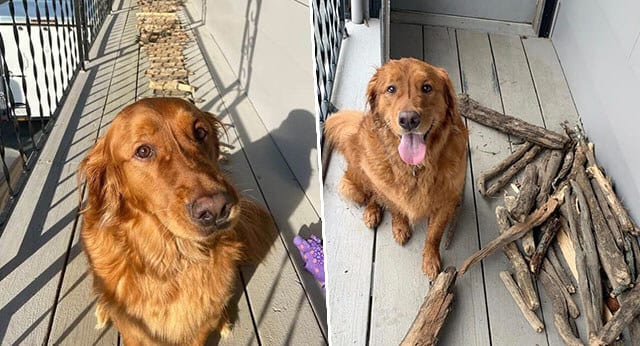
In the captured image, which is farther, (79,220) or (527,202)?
(527,202)

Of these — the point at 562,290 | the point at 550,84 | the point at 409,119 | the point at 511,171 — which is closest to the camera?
the point at 409,119

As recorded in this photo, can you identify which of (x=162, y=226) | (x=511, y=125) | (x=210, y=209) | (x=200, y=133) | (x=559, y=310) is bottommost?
(x=559, y=310)

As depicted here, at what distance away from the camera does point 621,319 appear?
5.38 ft

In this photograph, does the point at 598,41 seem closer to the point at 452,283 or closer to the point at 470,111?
the point at 470,111

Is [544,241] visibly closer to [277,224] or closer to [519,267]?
[519,267]

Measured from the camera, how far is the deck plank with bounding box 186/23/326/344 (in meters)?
1.58

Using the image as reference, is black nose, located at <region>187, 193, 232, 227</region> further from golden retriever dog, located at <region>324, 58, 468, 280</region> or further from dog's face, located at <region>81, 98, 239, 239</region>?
golden retriever dog, located at <region>324, 58, 468, 280</region>

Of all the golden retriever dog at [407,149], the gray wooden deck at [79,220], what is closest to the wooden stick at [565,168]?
the golden retriever dog at [407,149]

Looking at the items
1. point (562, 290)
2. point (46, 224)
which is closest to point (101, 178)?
point (46, 224)

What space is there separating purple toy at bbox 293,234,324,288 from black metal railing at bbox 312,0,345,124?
38 centimetres

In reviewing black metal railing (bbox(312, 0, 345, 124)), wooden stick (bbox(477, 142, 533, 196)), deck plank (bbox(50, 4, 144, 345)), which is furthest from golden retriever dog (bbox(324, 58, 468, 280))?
deck plank (bbox(50, 4, 144, 345))

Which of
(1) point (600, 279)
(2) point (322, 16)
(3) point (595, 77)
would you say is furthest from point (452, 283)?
(3) point (595, 77)

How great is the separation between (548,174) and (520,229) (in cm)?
36

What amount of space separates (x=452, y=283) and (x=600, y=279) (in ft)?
1.54
